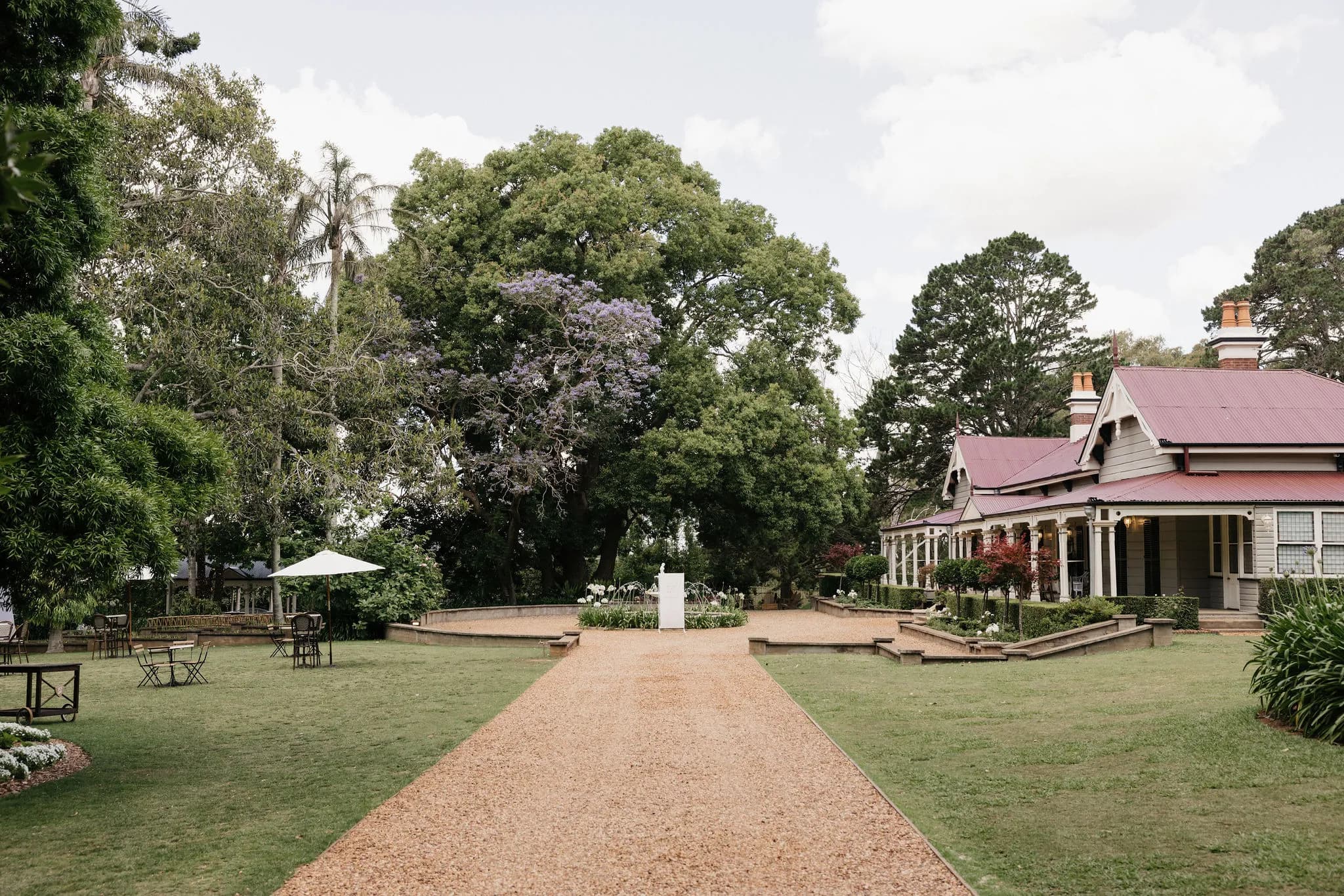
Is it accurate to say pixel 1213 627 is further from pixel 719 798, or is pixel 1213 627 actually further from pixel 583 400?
pixel 583 400

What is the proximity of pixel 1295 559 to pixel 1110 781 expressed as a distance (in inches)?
615

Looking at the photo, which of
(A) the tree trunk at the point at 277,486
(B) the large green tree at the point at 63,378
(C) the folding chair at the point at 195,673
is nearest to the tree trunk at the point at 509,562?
(A) the tree trunk at the point at 277,486

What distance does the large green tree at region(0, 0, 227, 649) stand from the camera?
756cm

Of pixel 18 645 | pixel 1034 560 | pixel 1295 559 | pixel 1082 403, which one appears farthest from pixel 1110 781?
pixel 1082 403

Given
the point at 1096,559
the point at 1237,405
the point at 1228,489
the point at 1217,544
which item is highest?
the point at 1237,405

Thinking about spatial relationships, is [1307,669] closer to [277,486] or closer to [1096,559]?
[1096,559]

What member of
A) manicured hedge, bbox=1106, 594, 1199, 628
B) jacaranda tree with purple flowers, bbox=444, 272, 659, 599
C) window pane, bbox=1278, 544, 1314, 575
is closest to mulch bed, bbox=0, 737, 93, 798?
manicured hedge, bbox=1106, 594, 1199, 628

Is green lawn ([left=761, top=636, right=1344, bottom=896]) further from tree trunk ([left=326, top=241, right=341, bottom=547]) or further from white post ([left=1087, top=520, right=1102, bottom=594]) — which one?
tree trunk ([left=326, top=241, right=341, bottom=547])

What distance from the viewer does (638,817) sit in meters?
7.45

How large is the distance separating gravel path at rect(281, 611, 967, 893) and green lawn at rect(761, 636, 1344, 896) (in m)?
0.49

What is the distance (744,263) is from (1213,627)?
802 inches

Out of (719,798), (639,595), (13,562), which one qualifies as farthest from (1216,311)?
(13,562)

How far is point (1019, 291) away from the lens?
162 feet

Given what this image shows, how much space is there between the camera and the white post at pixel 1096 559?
2127 cm
